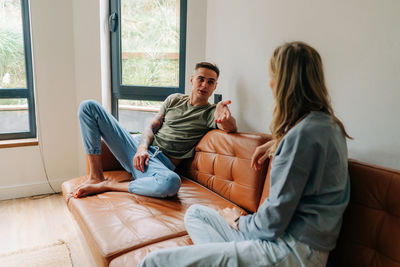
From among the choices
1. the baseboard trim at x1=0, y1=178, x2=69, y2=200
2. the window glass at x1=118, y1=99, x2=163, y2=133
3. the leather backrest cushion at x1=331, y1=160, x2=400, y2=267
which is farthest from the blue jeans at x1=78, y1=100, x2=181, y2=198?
the baseboard trim at x1=0, y1=178, x2=69, y2=200

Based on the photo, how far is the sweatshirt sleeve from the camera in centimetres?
98

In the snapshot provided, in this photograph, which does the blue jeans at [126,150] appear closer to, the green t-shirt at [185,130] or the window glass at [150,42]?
the green t-shirt at [185,130]

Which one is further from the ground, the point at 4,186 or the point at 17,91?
the point at 17,91

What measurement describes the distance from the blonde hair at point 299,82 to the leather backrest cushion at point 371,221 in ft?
1.07

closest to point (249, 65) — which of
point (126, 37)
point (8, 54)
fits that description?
point (126, 37)

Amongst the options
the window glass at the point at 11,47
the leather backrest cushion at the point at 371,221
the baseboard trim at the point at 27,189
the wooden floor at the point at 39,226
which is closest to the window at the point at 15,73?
the window glass at the point at 11,47

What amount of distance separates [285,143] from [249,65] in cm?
127

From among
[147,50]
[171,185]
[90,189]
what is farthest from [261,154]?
[147,50]

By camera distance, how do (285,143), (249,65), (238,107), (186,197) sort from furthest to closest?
(238,107)
(249,65)
(186,197)
(285,143)

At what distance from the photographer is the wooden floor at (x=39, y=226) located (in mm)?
2036

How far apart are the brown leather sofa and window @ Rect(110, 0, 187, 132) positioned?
0.90m

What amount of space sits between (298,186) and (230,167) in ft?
2.95

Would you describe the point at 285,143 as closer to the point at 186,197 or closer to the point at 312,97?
the point at 312,97

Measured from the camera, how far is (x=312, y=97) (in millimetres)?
1055
